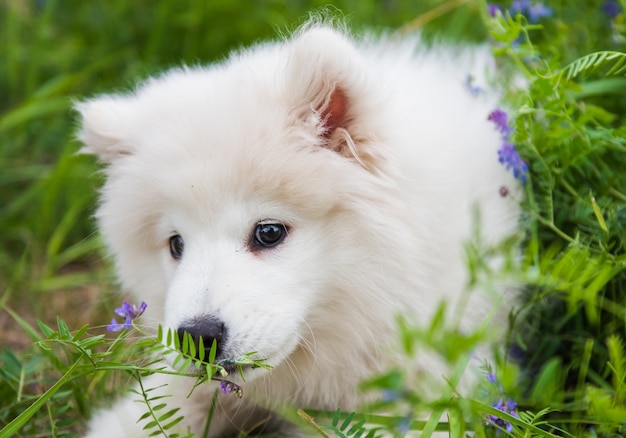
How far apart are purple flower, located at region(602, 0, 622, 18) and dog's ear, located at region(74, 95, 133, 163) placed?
214 cm

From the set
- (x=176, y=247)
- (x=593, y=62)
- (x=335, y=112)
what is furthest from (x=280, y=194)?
(x=593, y=62)

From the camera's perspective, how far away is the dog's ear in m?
2.82

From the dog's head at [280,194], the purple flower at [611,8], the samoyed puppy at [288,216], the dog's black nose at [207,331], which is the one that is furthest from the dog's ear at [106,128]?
the purple flower at [611,8]

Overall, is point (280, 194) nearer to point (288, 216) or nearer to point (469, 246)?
point (288, 216)

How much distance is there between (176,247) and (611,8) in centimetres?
220

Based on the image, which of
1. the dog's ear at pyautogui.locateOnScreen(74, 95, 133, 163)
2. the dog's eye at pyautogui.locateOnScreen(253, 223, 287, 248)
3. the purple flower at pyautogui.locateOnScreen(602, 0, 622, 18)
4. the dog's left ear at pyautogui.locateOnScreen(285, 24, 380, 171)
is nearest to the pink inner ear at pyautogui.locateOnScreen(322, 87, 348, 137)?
the dog's left ear at pyautogui.locateOnScreen(285, 24, 380, 171)

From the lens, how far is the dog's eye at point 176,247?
2699mm

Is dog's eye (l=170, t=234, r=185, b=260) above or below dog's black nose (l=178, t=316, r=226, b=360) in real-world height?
above

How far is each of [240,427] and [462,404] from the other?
51.9 inches

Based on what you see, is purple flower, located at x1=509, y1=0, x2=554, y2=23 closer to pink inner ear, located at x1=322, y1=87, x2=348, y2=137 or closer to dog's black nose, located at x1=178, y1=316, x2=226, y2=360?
pink inner ear, located at x1=322, y1=87, x2=348, y2=137

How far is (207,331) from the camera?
2.21 m

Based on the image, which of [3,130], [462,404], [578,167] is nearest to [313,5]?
[3,130]

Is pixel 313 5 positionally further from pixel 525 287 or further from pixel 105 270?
pixel 525 287

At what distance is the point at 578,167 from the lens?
2.69m
